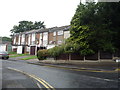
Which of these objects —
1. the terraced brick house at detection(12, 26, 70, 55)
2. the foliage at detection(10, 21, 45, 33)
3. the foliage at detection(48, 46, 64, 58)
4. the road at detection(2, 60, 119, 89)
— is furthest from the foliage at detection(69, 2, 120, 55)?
the foliage at detection(10, 21, 45, 33)

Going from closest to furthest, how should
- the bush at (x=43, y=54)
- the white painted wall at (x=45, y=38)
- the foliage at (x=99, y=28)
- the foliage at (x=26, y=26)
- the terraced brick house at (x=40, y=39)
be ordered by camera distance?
the foliage at (x=99, y=28)
the bush at (x=43, y=54)
the terraced brick house at (x=40, y=39)
the white painted wall at (x=45, y=38)
the foliage at (x=26, y=26)

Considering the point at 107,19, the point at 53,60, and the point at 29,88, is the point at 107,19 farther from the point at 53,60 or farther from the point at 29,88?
the point at 29,88

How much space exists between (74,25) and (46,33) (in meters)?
23.6

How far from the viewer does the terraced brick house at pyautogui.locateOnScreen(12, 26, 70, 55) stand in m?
41.8

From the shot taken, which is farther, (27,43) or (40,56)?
(27,43)

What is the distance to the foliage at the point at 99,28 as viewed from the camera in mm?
20172

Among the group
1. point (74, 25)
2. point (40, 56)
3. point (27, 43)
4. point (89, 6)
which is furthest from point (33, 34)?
point (89, 6)

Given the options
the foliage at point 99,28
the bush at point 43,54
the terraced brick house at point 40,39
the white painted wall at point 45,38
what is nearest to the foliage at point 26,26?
the terraced brick house at point 40,39

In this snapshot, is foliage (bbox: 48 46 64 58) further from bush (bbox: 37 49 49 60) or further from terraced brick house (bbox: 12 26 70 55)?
terraced brick house (bbox: 12 26 70 55)

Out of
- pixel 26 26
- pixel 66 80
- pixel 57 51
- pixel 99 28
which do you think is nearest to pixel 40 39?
pixel 57 51

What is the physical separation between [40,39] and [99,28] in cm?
3129

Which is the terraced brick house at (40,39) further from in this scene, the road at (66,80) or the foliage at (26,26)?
the road at (66,80)

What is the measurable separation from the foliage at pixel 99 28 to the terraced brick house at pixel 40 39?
16.9 m

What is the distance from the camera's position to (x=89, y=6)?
21.4 m
